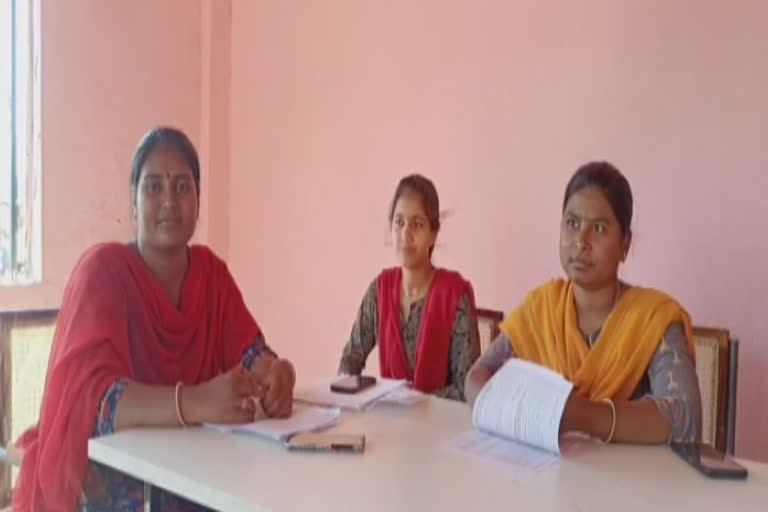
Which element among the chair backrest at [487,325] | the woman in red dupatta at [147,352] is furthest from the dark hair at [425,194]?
the woman in red dupatta at [147,352]

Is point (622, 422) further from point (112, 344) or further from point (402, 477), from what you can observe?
point (112, 344)

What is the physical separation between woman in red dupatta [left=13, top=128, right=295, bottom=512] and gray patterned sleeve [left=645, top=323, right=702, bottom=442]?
0.78 metres

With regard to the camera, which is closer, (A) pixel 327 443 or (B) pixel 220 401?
(A) pixel 327 443

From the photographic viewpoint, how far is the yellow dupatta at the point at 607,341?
1.68 metres

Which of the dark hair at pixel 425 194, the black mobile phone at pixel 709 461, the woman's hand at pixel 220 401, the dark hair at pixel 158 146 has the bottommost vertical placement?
the black mobile phone at pixel 709 461

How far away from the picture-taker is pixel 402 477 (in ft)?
4.31

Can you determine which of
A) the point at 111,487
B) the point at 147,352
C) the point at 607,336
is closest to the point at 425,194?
the point at 607,336

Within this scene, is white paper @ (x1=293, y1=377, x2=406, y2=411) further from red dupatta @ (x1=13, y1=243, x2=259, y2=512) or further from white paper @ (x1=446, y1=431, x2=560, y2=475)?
white paper @ (x1=446, y1=431, x2=560, y2=475)

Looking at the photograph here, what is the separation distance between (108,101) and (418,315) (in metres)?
1.76

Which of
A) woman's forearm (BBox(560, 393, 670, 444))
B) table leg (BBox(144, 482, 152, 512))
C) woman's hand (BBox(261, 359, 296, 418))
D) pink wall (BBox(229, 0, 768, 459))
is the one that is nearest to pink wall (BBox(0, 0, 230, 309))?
pink wall (BBox(229, 0, 768, 459))

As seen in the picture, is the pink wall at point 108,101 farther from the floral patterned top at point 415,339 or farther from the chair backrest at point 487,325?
the chair backrest at point 487,325

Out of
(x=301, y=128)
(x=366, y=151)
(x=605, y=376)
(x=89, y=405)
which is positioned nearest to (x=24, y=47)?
(x=301, y=128)

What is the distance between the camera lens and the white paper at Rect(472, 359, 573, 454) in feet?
4.75

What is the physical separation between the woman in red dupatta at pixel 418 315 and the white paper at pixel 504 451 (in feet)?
2.54
